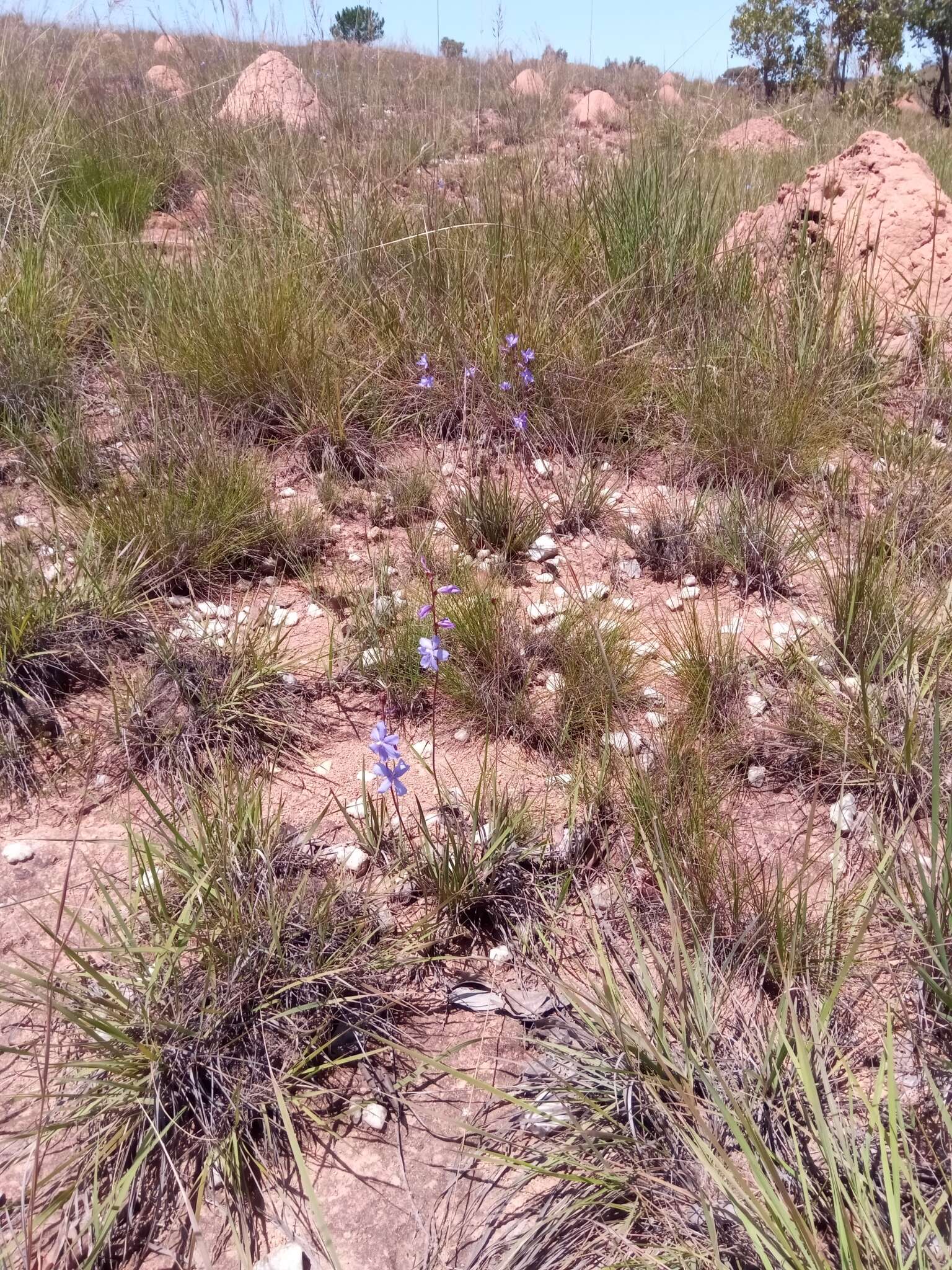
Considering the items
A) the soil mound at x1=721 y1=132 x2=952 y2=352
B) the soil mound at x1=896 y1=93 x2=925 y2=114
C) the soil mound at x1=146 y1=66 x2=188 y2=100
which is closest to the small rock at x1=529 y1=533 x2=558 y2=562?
the soil mound at x1=721 y1=132 x2=952 y2=352

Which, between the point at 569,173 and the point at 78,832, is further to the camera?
the point at 569,173

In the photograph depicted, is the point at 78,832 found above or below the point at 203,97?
below

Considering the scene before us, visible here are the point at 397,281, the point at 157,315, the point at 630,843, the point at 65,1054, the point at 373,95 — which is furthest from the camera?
the point at 373,95

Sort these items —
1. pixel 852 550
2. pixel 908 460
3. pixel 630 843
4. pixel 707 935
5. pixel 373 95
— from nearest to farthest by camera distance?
pixel 707 935
pixel 630 843
pixel 852 550
pixel 908 460
pixel 373 95

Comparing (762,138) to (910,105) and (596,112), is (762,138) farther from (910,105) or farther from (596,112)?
(910,105)

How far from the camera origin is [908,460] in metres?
2.73

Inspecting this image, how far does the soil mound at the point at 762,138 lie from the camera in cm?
573

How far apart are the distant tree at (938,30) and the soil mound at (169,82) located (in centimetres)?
1233

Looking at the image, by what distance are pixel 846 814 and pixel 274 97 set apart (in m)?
6.08

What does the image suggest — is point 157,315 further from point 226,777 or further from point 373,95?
point 373,95

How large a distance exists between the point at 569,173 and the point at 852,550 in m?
2.90

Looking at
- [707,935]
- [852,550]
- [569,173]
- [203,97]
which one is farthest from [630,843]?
[203,97]

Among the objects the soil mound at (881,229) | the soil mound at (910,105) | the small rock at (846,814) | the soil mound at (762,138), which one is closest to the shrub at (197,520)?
the small rock at (846,814)

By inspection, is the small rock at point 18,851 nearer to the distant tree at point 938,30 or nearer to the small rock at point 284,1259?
the small rock at point 284,1259
